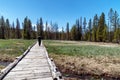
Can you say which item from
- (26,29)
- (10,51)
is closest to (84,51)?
(10,51)

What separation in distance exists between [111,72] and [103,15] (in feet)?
237

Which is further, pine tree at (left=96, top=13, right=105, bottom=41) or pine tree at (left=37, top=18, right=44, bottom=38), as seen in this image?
pine tree at (left=37, top=18, right=44, bottom=38)

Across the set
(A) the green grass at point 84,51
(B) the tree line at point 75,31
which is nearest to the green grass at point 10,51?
(A) the green grass at point 84,51

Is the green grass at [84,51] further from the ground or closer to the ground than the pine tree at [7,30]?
closer to the ground

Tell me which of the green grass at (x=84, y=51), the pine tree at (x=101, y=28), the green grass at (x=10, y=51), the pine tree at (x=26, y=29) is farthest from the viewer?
the pine tree at (x=26, y=29)

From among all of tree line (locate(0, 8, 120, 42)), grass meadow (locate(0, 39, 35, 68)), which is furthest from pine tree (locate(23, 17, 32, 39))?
grass meadow (locate(0, 39, 35, 68))

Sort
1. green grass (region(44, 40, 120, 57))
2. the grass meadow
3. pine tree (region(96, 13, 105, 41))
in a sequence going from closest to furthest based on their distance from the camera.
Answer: the grass meadow < green grass (region(44, 40, 120, 57)) < pine tree (region(96, 13, 105, 41))

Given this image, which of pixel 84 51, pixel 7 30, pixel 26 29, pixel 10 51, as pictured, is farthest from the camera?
pixel 7 30

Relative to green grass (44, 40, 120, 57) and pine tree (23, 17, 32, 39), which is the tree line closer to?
pine tree (23, 17, 32, 39)

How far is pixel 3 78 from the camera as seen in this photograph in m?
7.77

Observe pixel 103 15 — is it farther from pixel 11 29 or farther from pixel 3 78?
pixel 3 78

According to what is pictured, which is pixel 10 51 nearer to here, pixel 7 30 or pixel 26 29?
pixel 26 29

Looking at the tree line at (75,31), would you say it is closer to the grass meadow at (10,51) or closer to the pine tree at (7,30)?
the pine tree at (7,30)

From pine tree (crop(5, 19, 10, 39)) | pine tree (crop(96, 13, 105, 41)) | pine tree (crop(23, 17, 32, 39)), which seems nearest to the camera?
pine tree (crop(96, 13, 105, 41))
